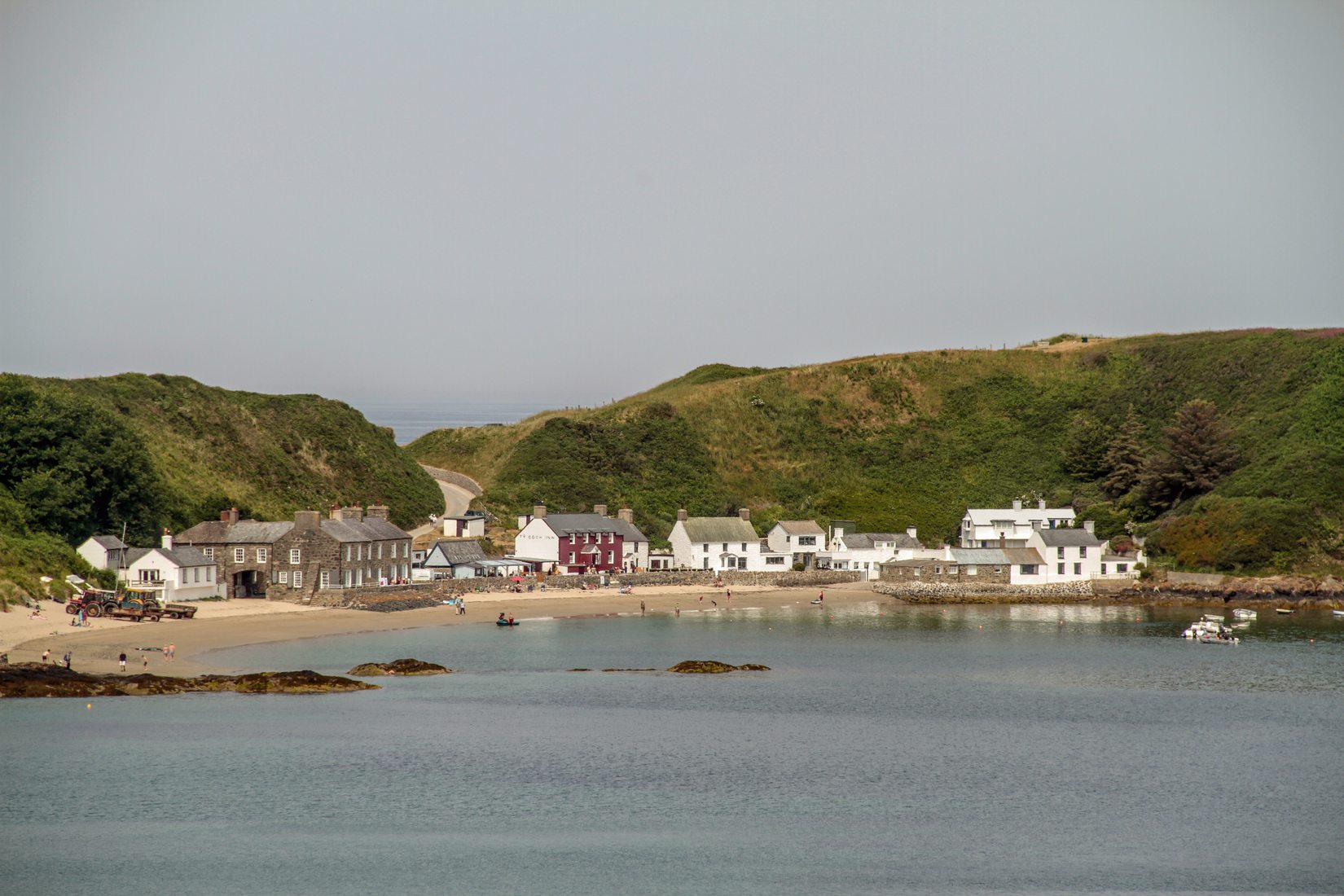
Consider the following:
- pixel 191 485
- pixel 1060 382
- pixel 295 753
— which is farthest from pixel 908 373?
pixel 295 753

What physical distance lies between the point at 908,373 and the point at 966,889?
409ft

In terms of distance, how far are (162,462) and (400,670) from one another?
46.1 meters

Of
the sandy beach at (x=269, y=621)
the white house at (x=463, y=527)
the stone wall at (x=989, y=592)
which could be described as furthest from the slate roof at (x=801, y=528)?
the white house at (x=463, y=527)

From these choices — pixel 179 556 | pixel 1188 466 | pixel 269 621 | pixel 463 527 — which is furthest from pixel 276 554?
pixel 1188 466

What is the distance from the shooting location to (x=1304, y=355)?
136m

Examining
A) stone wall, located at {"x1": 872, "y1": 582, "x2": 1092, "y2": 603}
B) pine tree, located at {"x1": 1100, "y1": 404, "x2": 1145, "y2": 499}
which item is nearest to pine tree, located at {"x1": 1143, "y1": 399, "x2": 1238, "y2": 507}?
pine tree, located at {"x1": 1100, "y1": 404, "x2": 1145, "y2": 499}

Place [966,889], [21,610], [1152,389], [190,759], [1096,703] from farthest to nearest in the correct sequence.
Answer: [1152,389] → [21,610] → [1096,703] → [190,759] → [966,889]

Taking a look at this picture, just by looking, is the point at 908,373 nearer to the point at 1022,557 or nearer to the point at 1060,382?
the point at 1060,382

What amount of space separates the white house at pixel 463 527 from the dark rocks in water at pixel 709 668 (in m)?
39.5

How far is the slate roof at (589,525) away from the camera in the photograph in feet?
312

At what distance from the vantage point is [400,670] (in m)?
60.0

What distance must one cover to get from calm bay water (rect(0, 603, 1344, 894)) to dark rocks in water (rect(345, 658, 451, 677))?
1515 millimetres

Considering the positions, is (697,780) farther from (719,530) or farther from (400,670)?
(719,530)

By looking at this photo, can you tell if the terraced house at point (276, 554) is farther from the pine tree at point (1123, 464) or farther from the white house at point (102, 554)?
the pine tree at point (1123, 464)
